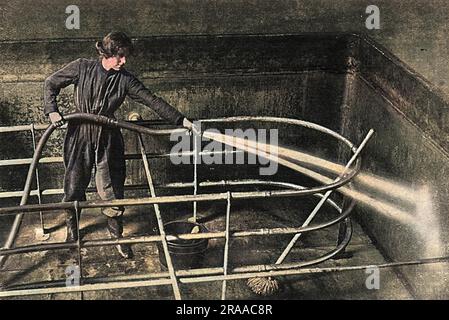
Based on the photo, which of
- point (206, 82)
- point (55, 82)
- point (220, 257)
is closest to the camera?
point (55, 82)

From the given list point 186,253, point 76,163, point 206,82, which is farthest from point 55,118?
point 206,82

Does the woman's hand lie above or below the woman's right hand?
below

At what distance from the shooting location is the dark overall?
5801mm

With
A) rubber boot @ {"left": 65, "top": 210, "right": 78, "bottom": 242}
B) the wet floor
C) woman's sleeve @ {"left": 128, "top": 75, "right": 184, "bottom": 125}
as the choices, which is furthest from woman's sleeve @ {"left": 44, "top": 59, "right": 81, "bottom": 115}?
the wet floor

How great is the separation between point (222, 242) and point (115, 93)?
6.93 ft

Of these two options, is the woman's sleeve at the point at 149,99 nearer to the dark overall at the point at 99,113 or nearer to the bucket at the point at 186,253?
the dark overall at the point at 99,113

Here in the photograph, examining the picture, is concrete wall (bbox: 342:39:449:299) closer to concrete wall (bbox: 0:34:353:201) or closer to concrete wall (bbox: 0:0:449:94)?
concrete wall (bbox: 0:34:353:201)

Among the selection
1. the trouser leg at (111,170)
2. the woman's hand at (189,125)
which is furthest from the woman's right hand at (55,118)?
the woman's hand at (189,125)

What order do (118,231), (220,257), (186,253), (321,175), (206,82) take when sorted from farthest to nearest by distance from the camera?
(206,82)
(220,257)
(118,231)
(186,253)
(321,175)

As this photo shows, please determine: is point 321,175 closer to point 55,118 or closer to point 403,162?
point 403,162

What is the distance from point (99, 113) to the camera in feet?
19.4

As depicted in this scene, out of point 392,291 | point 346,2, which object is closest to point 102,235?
point 392,291

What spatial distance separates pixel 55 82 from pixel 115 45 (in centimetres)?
69
